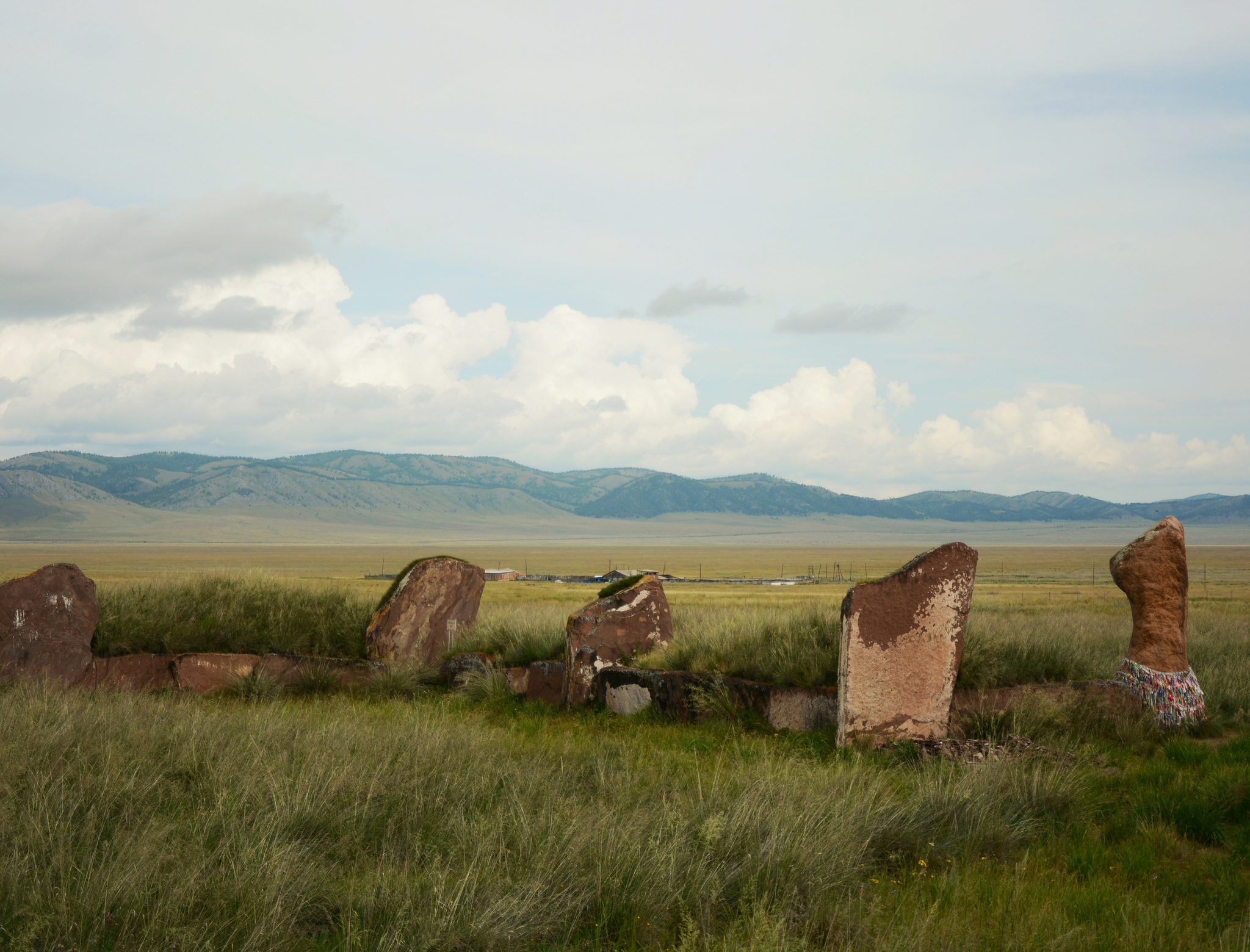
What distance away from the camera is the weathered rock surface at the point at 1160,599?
9.09 m

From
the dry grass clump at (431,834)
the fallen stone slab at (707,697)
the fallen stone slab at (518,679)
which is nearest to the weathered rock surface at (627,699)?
the fallen stone slab at (707,697)

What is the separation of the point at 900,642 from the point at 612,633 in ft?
13.7

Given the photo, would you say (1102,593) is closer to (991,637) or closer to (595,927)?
(991,637)

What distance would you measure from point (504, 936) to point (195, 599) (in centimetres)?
1091

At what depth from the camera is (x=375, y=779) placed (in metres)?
5.74

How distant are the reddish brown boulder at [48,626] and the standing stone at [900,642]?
8.60 metres

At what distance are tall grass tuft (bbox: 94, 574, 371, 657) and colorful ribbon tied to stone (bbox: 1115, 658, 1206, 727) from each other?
9492 millimetres

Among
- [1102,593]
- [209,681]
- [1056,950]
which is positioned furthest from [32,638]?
[1102,593]

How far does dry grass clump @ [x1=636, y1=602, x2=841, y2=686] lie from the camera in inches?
362

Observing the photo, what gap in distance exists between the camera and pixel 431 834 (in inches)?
205

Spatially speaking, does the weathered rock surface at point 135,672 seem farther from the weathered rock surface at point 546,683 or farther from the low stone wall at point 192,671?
the weathered rock surface at point 546,683

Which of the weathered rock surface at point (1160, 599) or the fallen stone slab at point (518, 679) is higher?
the weathered rock surface at point (1160, 599)

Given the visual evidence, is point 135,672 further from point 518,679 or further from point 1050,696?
point 1050,696

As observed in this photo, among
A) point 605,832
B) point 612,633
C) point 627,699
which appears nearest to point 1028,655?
point 627,699
